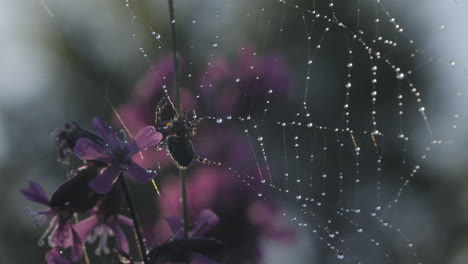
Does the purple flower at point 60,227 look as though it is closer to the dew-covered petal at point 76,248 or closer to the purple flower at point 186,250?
the dew-covered petal at point 76,248

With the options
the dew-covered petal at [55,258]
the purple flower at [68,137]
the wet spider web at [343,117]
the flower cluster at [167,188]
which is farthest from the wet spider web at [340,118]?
the dew-covered petal at [55,258]

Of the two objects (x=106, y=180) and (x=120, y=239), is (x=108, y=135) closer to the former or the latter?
(x=106, y=180)

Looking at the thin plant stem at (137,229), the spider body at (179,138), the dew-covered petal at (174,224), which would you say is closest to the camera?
the thin plant stem at (137,229)

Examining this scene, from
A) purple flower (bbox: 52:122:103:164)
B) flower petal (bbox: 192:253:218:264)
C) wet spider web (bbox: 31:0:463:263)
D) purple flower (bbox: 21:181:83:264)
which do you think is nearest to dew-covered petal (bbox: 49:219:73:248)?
purple flower (bbox: 21:181:83:264)

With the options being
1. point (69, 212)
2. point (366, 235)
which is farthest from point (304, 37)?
point (69, 212)

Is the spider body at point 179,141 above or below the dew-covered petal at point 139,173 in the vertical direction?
above

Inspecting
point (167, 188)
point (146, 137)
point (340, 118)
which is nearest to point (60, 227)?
point (146, 137)

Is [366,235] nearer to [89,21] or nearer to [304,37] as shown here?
[304,37]
